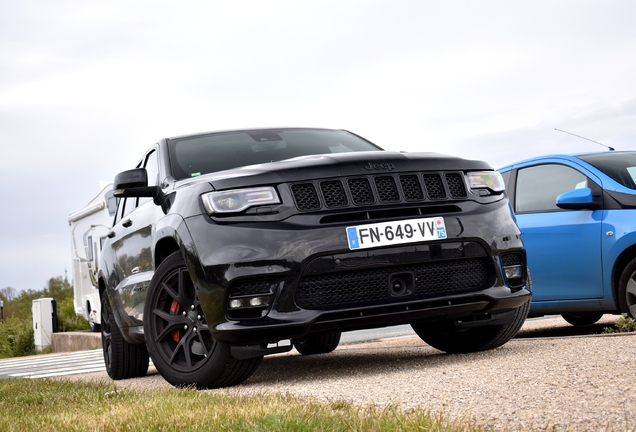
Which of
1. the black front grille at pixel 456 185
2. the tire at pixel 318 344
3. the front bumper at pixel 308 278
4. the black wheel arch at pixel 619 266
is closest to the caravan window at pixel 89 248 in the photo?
the tire at pixel 318 344

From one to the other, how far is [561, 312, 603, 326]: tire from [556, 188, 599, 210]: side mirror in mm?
2352

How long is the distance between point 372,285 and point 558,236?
10.8 ft

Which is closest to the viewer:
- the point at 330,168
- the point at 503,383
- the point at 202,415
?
the point at 202,415

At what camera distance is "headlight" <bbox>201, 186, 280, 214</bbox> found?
503 cm

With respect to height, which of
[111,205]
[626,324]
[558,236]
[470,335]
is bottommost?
[626,324]

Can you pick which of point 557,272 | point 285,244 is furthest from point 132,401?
point 557,272

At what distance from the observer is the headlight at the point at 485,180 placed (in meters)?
5.54

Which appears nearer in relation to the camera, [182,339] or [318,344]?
[182,339]

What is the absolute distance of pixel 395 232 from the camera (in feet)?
16.6

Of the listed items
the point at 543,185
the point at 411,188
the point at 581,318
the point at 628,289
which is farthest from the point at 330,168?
the point at 581,318

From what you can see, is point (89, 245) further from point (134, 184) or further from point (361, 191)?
point (361, 191)

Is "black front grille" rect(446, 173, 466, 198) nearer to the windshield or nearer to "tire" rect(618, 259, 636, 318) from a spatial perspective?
the windshield

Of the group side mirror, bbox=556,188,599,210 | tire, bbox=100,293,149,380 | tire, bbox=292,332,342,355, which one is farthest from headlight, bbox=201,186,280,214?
side mirror, bbox=556,188,599,210

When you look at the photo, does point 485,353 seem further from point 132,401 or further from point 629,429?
point 629,429
